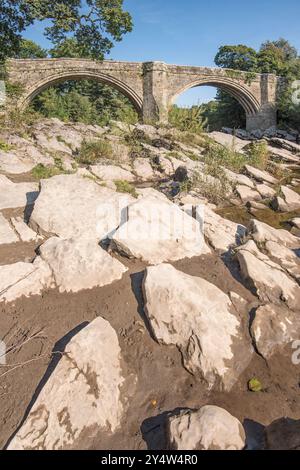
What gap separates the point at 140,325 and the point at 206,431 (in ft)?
2.85

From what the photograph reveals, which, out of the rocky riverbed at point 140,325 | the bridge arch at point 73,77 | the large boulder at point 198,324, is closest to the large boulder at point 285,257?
the rocky riverbed at point 140,325

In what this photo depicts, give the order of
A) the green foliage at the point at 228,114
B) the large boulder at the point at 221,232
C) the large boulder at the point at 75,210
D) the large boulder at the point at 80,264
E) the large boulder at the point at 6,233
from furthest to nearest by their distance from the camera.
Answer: the green foliage at the point at 228,114, the large boulder at the point at 221,232, the large boulder at the point at 75,210, the large boulder at the point at 6,233, the large boulder at the point at 80,264

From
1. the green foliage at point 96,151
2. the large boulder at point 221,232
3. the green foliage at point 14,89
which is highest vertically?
the green foliage at point 14,89

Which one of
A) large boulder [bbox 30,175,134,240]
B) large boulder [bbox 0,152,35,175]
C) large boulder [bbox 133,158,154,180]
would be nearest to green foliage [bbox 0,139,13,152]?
large boulder [bbox 0,152,35,175]

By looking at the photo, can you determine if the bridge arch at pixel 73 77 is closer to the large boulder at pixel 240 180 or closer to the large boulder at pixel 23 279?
the large boulder at pixel 240 180

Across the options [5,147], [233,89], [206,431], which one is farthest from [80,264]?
[233,89]

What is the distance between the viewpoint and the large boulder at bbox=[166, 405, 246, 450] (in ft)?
4.79

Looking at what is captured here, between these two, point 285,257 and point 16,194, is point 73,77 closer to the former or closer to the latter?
point 16,194

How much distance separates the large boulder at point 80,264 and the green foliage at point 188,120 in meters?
9.76

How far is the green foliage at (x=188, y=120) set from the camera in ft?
37.3

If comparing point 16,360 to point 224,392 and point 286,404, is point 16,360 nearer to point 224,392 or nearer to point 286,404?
point 224,392

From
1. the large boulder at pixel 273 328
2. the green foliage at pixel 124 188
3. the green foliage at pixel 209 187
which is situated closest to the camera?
the large boulder at pixel 273 328

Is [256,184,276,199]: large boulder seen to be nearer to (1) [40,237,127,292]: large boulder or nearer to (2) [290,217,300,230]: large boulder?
(2) [290,217,300,230]: large boulder

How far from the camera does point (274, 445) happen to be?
4.82 ft
